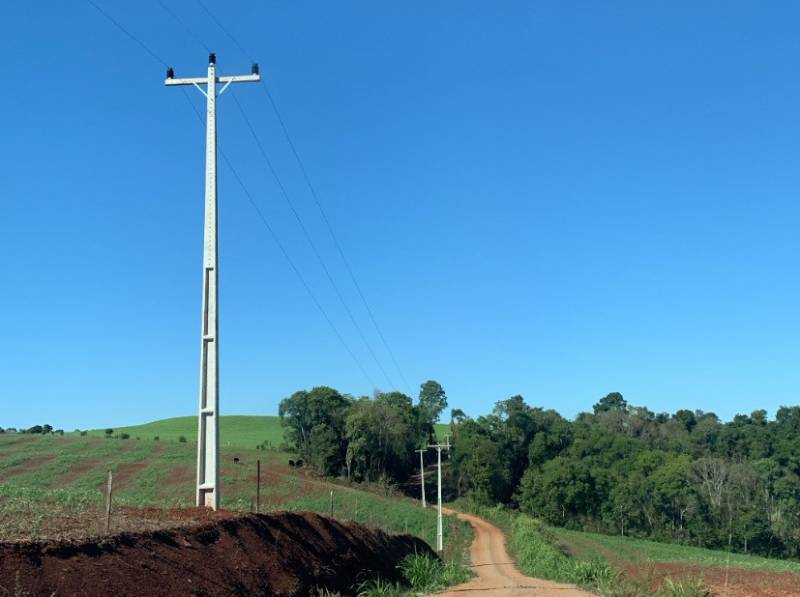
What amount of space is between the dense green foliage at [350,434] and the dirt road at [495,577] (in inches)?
728

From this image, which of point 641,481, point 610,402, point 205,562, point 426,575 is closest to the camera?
point 205,562

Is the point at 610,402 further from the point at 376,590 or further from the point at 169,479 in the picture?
the point at 376,590

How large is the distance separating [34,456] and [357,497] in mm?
32116

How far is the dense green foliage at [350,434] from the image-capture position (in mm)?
102688

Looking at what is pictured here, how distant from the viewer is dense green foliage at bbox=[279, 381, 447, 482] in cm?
10269

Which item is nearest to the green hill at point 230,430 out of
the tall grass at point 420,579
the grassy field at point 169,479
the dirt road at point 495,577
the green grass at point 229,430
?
the green grass at point 229,430

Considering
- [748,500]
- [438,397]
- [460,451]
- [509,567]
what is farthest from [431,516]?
[438,397]

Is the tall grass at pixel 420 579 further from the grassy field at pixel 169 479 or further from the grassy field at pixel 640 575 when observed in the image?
the grassy field at pixel 169 479

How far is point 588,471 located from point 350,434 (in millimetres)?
33598

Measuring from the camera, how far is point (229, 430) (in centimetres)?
15662

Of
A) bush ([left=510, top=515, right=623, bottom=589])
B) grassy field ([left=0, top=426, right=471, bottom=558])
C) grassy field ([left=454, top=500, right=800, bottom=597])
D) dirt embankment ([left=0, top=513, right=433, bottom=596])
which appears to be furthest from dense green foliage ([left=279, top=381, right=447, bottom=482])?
dirt embankment ([left=0, top=513, right=433, bottom=596])

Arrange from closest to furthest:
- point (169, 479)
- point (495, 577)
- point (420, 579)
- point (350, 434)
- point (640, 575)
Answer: point (640, 575) → point (420, 579) → point (495, 577) → point (169, 479) → point (350, 434)

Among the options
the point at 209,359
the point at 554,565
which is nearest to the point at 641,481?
the point at 554,565

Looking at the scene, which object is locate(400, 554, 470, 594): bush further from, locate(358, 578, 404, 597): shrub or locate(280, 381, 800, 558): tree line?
locate(280, 381, 800, 558): tree line
